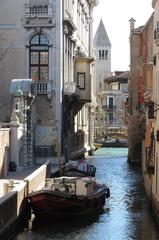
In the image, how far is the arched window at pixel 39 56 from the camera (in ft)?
138

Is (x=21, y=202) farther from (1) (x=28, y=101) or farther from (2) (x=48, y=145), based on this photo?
(2) (x=48, y=145)

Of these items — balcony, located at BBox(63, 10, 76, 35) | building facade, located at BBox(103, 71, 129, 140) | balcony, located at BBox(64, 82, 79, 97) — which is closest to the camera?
balcony, located at BBox(63, 10, 76, 35)

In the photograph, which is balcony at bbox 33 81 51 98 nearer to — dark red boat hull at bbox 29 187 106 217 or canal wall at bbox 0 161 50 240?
canal wall at bbox 0 161 50 240

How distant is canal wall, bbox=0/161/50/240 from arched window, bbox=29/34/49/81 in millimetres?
14584

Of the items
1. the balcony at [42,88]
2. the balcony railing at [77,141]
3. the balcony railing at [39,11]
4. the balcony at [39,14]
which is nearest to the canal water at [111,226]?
the balcony at [42,88]

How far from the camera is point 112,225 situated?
2425cm

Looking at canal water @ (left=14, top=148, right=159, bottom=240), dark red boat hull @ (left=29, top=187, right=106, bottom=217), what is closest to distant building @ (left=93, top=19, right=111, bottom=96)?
canal water @ (left=14, top=148, right=159, bottom=240)

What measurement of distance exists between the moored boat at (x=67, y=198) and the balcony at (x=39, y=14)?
16.3 metres

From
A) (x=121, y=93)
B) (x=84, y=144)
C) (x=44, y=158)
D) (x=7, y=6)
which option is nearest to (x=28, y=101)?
(x=44, y=158)

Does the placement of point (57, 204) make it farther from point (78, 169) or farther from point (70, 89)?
point (70, 89)

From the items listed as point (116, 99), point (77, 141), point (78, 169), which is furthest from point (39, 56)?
point (116, 99)

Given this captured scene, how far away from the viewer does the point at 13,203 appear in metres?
21.5

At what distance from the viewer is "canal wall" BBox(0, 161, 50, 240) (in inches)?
778

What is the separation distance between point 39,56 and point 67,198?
61.1 ft
